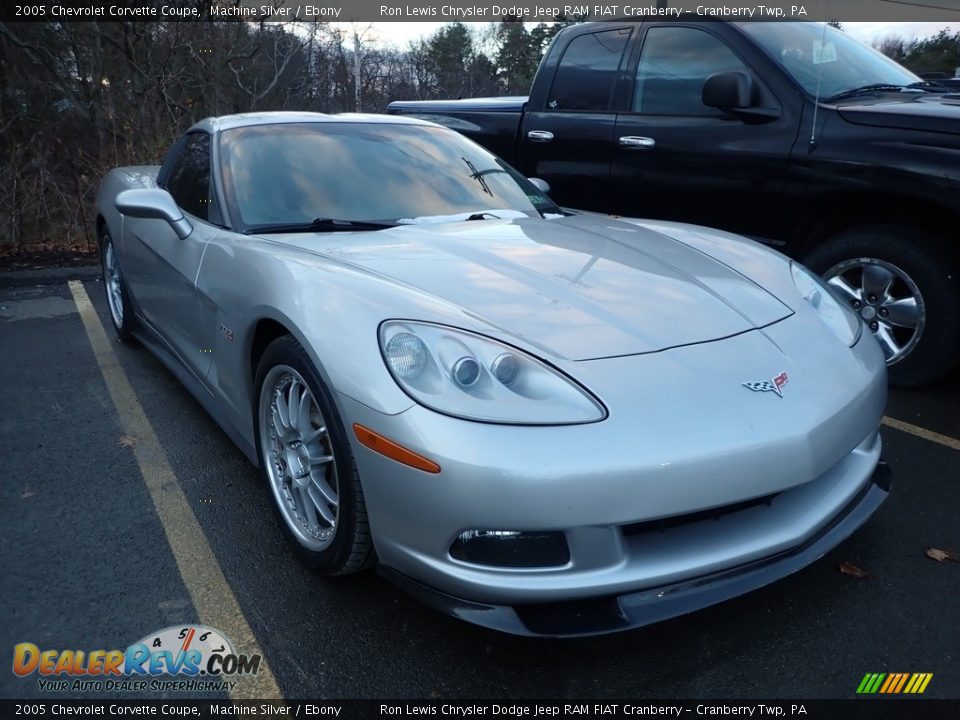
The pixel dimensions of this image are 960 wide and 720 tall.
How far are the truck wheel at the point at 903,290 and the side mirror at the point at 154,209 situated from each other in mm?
3024

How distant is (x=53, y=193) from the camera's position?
8.77m

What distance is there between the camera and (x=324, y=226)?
277 cm

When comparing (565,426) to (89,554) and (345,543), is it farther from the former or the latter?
(89,554)

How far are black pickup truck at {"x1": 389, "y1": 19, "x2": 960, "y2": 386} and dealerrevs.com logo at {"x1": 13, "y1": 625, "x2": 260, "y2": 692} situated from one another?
3.28 m

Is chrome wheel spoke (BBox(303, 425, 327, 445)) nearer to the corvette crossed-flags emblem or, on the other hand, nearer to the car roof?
the corvette crossed-flags emblem

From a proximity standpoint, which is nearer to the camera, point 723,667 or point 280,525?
point 723,667

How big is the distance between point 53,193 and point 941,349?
9.24 metres

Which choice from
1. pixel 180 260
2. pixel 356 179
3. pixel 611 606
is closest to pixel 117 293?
pixel 180 260

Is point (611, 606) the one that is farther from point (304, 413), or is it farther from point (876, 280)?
point (876, 280)

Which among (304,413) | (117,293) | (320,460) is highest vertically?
(304,413)

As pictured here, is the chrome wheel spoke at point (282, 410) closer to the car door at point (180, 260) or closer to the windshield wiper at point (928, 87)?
the car door at point (180, 260)

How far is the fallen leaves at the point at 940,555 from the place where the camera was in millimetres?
2316

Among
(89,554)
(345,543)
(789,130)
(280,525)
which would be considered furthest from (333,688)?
(789,130)

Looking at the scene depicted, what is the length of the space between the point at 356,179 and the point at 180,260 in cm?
83
